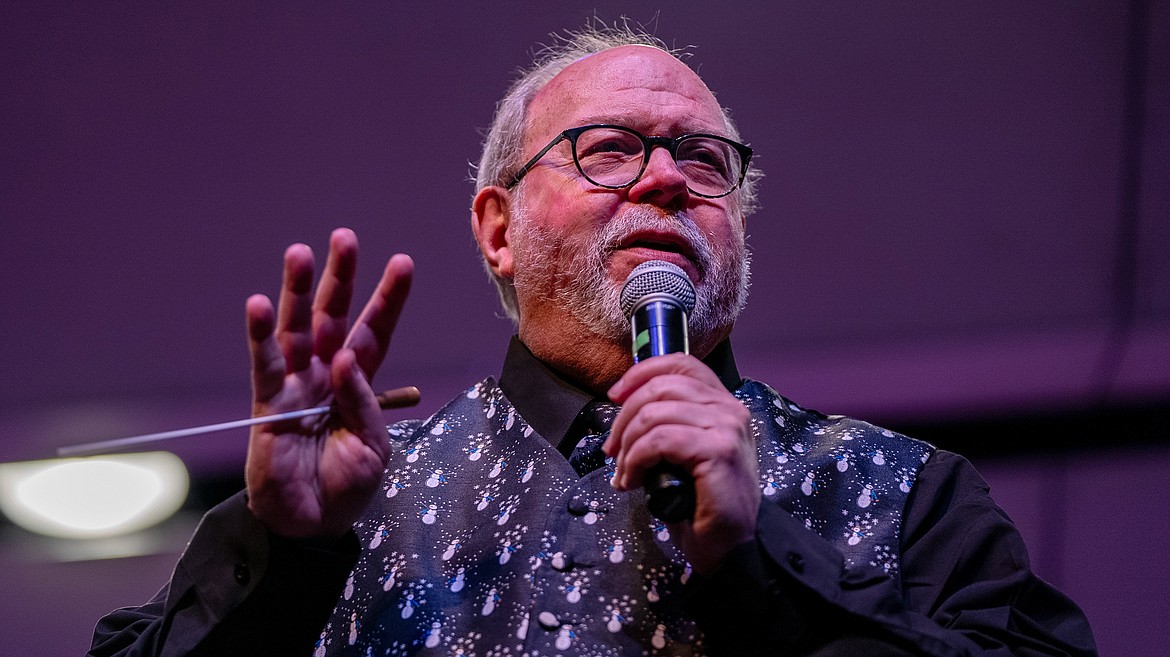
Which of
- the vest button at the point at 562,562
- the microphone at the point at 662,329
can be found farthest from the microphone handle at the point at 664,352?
the vest button at the point at 562,562

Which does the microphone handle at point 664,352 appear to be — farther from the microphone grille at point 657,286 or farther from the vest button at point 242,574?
the vest button at point 242,574

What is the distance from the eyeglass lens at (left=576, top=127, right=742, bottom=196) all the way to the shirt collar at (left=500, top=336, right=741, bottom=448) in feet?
0.93

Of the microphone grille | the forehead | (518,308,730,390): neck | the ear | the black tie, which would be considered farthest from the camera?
the ear

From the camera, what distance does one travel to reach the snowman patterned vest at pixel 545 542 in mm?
1236

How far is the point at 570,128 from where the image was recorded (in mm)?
1674

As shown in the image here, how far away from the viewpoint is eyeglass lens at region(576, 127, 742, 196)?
1600 mm

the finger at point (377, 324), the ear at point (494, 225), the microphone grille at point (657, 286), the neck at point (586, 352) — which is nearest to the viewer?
the finger at point (377, 324)

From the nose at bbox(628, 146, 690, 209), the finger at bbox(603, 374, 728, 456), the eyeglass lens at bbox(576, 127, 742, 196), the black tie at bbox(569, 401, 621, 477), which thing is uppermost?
the eyeglass lens at bbox(576, 127, 742, 196)

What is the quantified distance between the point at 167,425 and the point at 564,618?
1480mm

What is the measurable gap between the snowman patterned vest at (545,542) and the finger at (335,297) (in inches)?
14.8

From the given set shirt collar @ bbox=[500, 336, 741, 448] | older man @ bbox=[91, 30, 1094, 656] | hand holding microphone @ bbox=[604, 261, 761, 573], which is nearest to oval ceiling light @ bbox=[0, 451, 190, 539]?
older man @ bbox=[91, 30, 1094, 656]

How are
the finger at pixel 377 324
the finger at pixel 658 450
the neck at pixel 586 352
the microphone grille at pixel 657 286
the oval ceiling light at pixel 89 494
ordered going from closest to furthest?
1. the finger at pixel 658 450
2. the finger at pixel 377 324
3. the microphone grille at pixel 657 286
4. the neck at pixel 586 352
5. the oval ceiling light at pixel 89 494

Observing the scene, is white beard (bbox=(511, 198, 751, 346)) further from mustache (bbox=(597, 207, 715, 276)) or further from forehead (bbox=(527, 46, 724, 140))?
forehead (bbox=(527, 46, 724, 140))

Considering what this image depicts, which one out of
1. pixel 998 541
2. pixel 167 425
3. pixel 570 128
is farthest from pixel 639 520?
pixel 167 425
